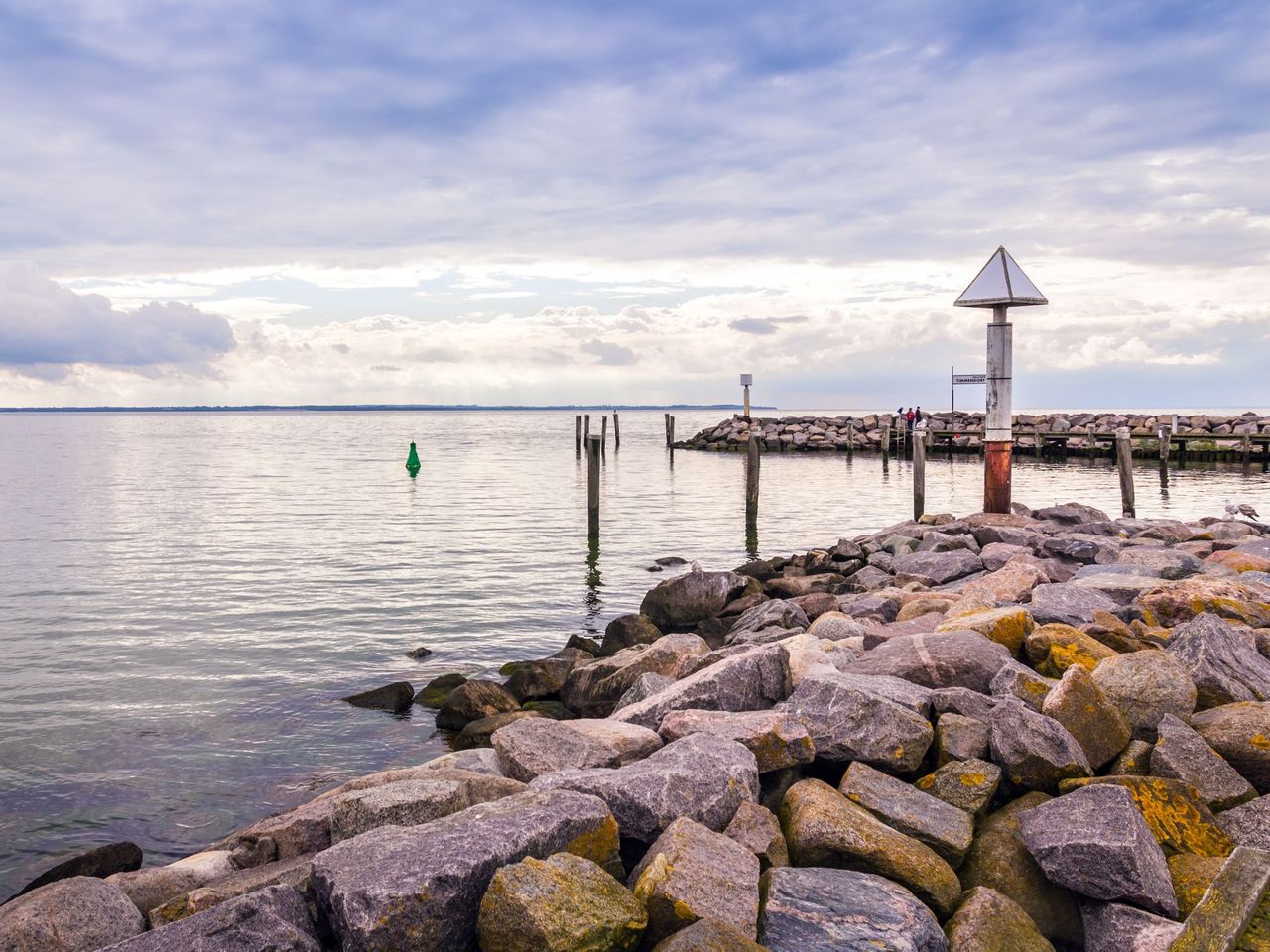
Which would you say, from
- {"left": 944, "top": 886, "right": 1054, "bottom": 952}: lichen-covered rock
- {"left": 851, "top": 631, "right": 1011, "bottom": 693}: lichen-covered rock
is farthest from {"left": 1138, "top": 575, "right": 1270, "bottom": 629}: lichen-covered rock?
{"left": 944, "top": 886, "right": 1054, "bottom": 952}: lichen-covered rock

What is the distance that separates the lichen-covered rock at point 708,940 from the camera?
10.3ft

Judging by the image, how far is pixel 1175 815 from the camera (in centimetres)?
418

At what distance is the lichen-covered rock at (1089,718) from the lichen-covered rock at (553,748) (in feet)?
6.90

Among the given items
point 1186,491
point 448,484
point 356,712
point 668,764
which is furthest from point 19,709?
point 1186,491

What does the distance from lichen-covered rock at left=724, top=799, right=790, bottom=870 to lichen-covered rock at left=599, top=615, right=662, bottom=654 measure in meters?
6.35

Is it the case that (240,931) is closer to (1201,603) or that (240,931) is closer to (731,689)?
(731,689)

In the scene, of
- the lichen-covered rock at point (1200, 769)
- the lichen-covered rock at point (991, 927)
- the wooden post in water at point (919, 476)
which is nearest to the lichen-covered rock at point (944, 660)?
the lichen-covered rock at point (1200, 769)

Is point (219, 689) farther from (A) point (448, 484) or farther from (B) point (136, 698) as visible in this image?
(A) point (448, 484)

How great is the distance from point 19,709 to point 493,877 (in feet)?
27.5

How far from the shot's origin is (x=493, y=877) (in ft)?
11.3

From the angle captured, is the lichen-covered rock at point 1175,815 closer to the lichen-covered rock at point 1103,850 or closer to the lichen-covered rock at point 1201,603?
the lichen-covered rock at point 1103,850

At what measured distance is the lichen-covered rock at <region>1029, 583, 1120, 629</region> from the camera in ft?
22.1

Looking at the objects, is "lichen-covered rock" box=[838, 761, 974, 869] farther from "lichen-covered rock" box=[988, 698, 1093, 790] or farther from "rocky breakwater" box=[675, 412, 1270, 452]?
"rocky breakwater" box=[675, 412, 1270, 452]

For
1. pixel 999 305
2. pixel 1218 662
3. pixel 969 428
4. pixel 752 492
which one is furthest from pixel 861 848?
pixel 969 428
